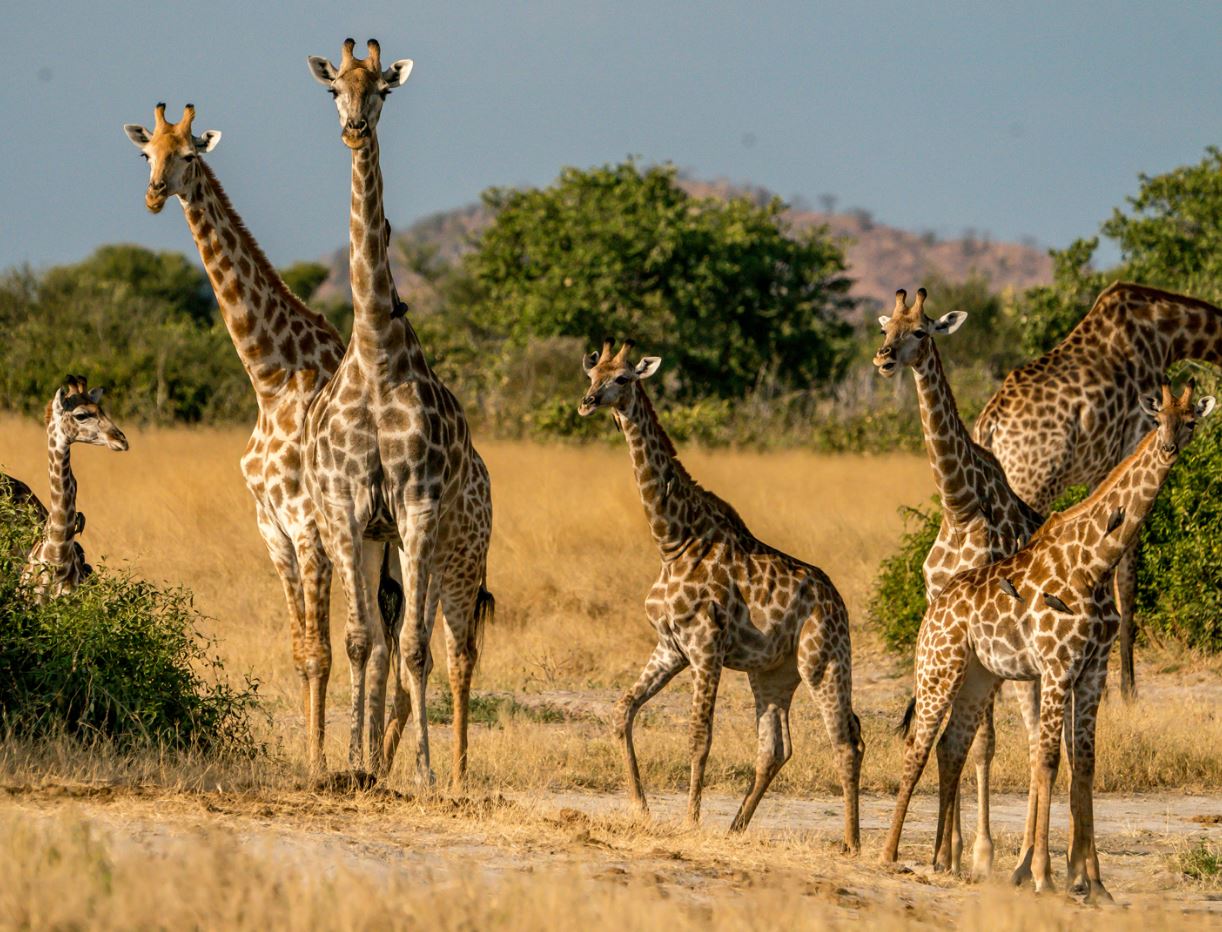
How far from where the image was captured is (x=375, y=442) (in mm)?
9031

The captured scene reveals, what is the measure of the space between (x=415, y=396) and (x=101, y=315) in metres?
22.6

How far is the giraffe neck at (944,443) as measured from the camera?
9.66 metres

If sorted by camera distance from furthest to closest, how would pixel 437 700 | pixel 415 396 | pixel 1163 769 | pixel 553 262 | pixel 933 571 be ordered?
pixel 553 262, pixel 437 700, pixel 1163 769, pixel 933 571, pixel 415 396

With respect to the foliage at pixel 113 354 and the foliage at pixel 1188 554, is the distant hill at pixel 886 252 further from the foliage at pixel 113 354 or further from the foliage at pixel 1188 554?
the foliage at pixel 1188 554

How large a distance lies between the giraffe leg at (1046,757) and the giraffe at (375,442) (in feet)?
9.84

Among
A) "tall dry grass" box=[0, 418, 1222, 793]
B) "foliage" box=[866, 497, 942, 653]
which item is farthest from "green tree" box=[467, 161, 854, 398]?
"foliage" box=[866, 497, 942, 653]

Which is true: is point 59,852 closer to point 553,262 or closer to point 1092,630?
point 1092,630

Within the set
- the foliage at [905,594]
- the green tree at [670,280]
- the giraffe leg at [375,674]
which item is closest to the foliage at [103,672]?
Answer: the giraffe leg at [375,674]

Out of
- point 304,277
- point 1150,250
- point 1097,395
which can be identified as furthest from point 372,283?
point 304,277

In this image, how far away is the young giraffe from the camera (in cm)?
900

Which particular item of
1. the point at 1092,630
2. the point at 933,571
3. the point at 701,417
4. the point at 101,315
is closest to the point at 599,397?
the point at 933,571

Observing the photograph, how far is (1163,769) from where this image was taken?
1109cm

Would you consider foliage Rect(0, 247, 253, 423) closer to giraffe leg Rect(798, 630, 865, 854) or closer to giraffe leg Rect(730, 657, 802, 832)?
giraffe leg Rect(730, 657, 802, 832)

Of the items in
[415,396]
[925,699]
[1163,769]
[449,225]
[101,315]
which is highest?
[449,225]
